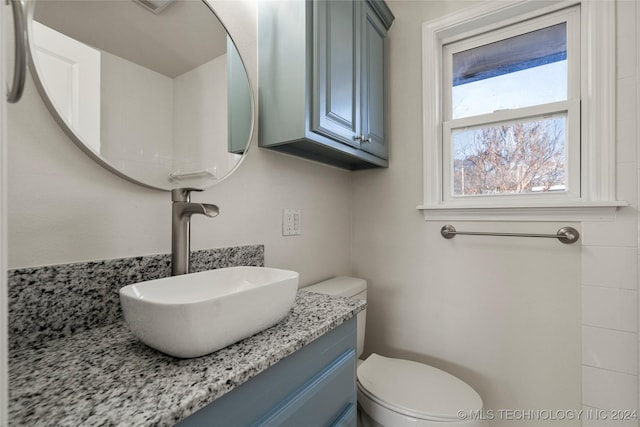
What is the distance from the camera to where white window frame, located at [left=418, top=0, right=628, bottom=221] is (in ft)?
3.70

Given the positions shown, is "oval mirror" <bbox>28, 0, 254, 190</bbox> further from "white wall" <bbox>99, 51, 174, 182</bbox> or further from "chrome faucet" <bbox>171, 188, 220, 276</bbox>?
"chrome faucet" <bbox>171, 188, 220, 276</bbox>

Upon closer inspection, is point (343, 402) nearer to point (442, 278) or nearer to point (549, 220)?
point (442, 278)

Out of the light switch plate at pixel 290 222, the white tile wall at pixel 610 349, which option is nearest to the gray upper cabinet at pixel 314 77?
the light switch plate at pixel 290 222

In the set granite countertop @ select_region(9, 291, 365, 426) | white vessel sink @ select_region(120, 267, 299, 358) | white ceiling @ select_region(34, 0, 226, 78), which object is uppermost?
white ceiling @ select_region(34, 0, 226, 78)

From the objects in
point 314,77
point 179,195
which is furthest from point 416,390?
point 314,77

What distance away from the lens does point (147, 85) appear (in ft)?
2.62

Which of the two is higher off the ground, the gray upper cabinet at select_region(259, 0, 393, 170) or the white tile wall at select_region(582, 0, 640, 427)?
the gray upper cabinet at select_region(259, 0, 393, 170)

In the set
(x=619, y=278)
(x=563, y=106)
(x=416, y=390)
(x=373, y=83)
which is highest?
(x=373, y=83)

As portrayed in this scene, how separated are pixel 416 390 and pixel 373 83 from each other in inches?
53.5

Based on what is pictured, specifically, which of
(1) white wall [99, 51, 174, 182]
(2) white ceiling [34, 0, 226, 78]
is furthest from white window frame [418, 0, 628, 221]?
(1) white wall [99, 51, 174, 182]

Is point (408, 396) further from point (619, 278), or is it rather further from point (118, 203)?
point (118, 203)

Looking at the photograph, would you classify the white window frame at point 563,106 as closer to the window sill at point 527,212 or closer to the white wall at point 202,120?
Result: the window sill at point 527,212

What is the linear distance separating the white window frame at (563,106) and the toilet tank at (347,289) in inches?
20.6

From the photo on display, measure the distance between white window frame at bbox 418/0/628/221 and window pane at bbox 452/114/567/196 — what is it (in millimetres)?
50
